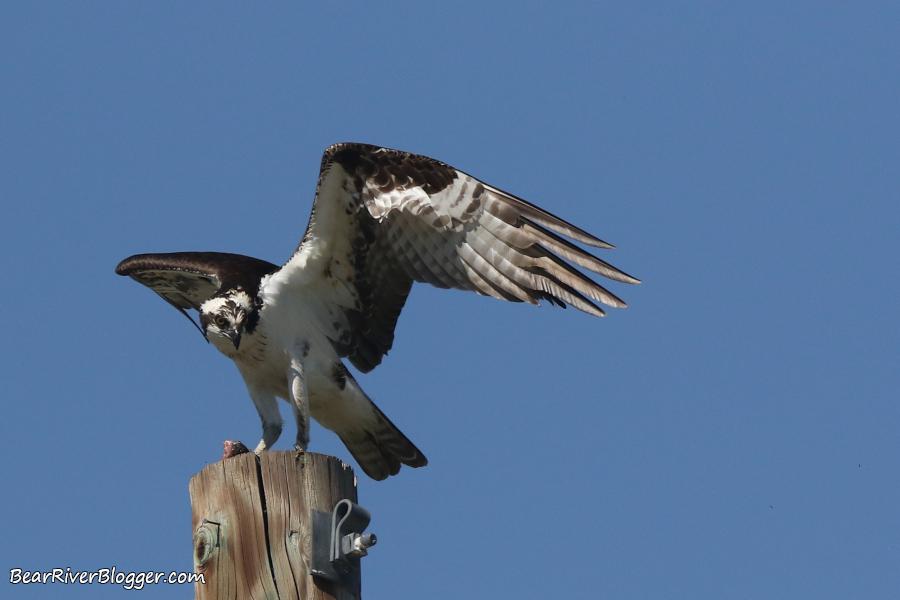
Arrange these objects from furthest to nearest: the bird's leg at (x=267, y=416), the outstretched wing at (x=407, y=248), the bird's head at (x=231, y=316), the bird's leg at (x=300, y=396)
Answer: the bird's leg at (x=267, y=416)
the bird's head at (x=231, y=316)
the bird's leg at (x=300, y=396)
the outstretched wing at (x=407, y=248)

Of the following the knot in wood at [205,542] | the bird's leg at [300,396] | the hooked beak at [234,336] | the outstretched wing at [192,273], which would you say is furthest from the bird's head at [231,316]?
the knot in wood at [205,542]

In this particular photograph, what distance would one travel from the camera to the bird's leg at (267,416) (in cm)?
692

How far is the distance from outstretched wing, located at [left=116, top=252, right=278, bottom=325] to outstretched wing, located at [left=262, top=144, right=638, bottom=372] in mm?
241

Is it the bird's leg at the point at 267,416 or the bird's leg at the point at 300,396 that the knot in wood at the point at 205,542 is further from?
the bird's leg at the point at 267,416

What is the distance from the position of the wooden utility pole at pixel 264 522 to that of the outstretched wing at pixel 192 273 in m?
2.51

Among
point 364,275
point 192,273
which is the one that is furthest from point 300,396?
point 192,273

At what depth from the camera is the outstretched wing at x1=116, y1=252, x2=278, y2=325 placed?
23.1 feet

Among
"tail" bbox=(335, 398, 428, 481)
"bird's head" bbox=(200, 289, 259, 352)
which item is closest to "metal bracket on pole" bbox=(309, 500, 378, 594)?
"bird's head" bbox=(200, 289, 259, 352)

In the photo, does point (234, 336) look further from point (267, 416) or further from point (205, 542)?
point (205, 542)

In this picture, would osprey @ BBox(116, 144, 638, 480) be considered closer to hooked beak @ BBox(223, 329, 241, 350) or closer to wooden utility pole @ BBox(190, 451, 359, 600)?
hooked beak @ BBox(223, 329, 241, 350)

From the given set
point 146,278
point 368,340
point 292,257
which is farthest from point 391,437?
point 146,278

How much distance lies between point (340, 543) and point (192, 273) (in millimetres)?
3654

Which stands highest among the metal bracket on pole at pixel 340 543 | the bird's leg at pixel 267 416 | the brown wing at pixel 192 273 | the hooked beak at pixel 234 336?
the brown wing at pixel 192 273

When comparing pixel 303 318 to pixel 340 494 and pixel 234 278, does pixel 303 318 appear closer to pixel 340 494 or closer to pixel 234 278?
pixel 234 278
